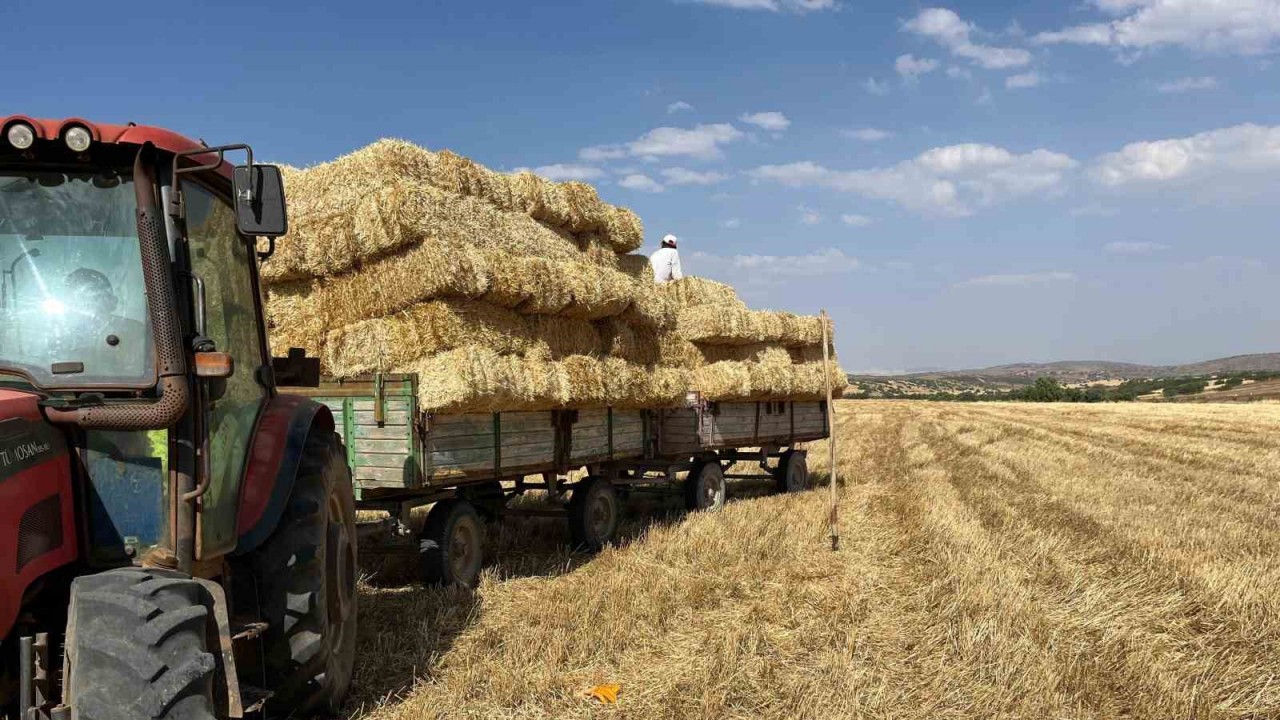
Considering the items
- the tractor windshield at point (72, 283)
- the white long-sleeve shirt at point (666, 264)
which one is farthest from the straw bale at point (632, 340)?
the tractor windshield at point (72, 283)

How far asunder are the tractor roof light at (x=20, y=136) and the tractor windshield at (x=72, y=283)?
0.23 metres

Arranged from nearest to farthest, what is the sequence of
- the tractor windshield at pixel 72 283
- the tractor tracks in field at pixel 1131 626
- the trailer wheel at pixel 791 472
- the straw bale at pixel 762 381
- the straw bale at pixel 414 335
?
the tractor windshield at pixel 72 283, the tractor tracks in field at pixel 1131 626, the straw bale at pixel 414 335, the straw bale at pixel 762 381, the trailer wheel at pixel 791 472

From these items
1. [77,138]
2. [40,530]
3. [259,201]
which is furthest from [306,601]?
[77,138]

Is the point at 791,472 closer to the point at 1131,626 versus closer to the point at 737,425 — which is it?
the point at 737,425

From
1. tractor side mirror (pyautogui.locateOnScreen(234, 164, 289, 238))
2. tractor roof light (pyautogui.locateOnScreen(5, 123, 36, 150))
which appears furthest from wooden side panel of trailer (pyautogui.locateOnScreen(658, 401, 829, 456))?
tractor roof light (pyautogui.locateOnScreen(5, 123, 36, 150))

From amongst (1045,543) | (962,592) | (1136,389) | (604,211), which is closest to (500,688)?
(962,592)

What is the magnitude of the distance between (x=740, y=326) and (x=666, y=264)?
Result: 139cm

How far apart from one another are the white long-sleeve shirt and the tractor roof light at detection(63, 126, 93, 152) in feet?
33.3

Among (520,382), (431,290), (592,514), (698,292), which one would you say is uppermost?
(698,292)

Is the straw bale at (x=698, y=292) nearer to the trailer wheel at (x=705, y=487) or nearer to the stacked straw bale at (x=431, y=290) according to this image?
the trailer wheel at (x=705, y=487)

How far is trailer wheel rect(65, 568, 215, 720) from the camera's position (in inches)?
117

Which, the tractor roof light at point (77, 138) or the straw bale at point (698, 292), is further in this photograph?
the straw bale at point (698, 292)

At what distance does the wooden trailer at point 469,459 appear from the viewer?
7.07 metres

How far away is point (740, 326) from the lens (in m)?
13.1
